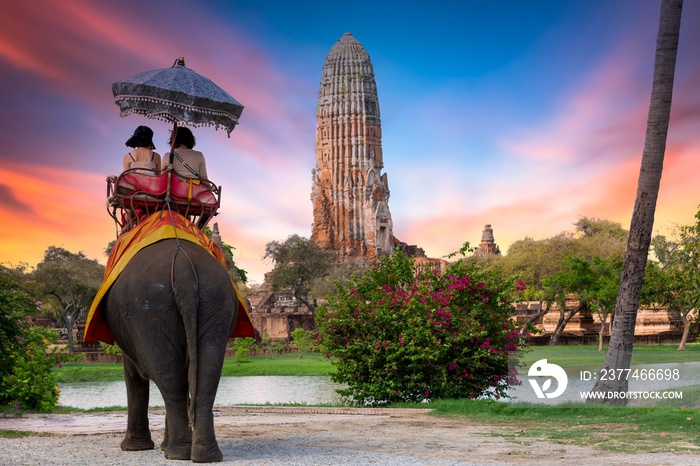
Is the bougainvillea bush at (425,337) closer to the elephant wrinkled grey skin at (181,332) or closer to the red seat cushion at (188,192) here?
the red seat cushion at (188,192)

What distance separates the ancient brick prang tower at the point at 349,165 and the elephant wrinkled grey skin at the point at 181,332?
89.4 m

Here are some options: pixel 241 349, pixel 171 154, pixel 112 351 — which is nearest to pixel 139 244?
pixel 171 154

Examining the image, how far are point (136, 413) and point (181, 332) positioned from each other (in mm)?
1502

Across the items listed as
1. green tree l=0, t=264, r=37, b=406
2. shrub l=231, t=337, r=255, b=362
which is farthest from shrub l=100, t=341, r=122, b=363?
green tree l=0, t=264, r=37, b=406

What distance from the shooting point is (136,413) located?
28.6 feet

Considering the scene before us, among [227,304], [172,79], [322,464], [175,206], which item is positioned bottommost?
[322,464]

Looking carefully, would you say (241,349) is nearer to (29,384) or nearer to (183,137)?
(29,384)

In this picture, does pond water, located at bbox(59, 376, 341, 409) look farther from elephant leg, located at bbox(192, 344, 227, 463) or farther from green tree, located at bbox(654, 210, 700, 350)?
green tree, located at bbox(654, 210, 700, 350)

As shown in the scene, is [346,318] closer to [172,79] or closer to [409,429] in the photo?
[409,429]

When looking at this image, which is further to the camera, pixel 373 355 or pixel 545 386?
pixel 545 386

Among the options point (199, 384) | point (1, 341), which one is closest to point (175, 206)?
point (199, 384)

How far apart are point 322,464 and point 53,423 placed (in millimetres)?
5690

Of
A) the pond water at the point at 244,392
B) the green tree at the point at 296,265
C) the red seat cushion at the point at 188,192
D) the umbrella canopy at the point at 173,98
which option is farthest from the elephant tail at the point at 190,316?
the green tree at the point at 296,265

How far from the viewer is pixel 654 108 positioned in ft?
44.6
